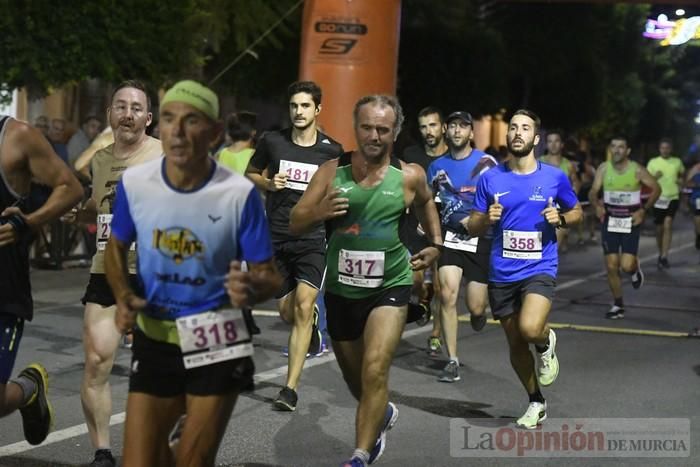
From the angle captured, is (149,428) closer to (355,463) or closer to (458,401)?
(355,463)

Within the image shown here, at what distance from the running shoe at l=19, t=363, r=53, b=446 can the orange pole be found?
30.6 ft

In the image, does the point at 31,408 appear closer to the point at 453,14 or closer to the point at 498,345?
the point at 498,345

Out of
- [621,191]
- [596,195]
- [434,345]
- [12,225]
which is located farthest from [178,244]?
[621,191]

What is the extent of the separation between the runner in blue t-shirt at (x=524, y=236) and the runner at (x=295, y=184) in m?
1.31

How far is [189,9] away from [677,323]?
7887mm

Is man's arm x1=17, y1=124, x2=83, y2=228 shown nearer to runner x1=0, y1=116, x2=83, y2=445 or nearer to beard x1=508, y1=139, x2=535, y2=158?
runner x1=0, y1=116, x2=83, y2=445

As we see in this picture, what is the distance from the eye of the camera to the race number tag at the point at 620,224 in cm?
1491

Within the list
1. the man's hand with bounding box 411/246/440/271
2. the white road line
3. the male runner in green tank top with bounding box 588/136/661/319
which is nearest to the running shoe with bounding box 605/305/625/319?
the male runner in green tank top with bounding box 588/136/661/319

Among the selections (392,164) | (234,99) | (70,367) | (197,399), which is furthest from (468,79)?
(197,399)

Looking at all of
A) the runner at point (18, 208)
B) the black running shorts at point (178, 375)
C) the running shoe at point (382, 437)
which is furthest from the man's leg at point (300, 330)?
the black running shorts at point (178, 375)

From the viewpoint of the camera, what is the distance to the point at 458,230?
11.0m

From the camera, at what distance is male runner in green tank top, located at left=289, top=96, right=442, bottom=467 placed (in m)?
6.93

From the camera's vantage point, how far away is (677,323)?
1445 cm

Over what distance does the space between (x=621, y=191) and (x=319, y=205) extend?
896cm
